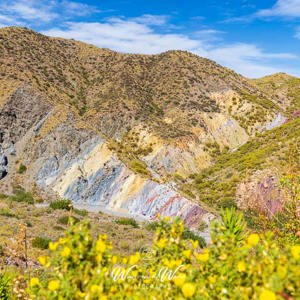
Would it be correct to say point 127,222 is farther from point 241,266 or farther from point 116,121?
point 116,121

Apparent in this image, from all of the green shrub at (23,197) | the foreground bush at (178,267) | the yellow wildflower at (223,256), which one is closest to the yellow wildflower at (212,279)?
the foreground bush at (178,267)

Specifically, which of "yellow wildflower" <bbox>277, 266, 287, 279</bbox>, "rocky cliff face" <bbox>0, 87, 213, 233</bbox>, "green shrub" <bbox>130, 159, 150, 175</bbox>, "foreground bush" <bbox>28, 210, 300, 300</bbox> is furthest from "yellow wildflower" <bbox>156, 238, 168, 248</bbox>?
"green shrub" <bbox>130, 159, 150, 175</bbox>

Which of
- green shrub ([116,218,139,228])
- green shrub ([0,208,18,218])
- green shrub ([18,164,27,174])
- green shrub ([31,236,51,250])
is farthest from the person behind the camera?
Answer: green shrub ([18,164,27,174])

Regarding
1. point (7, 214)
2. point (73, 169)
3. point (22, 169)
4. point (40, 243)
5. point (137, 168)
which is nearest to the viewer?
point (40, 243)

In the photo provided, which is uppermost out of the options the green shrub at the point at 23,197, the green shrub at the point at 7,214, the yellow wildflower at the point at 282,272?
the yellow wildflower at the point at 282,272

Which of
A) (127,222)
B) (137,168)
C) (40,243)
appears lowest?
(127,222)

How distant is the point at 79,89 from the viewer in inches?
2753

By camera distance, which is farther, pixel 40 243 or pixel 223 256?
pixel 40 243

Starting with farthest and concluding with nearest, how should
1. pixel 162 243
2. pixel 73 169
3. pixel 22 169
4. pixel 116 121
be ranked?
pixel 116 121
pixel 22 169
pixel 73 169
pixel 162 243

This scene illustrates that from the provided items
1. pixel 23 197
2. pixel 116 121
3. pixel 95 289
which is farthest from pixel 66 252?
pixel 116 121

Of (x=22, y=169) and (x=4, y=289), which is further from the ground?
(x=4, y=289)

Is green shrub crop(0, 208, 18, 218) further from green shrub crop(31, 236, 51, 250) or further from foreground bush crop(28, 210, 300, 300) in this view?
foreground bush crop(28, 210, 300, 300)

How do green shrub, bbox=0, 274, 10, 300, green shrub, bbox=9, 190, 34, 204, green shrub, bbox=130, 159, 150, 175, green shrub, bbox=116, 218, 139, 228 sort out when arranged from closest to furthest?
green shrub, bbox=0, 274, 10, 300 < green shrub, bbox=116, 218, 139, 228 < green shrub, bbox=9, 190, 34, 204 < green shrub, bbox=130, 159, 150, 175

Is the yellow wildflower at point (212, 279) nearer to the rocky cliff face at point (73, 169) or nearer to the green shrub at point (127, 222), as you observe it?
the green shrub at point (127, 222)
